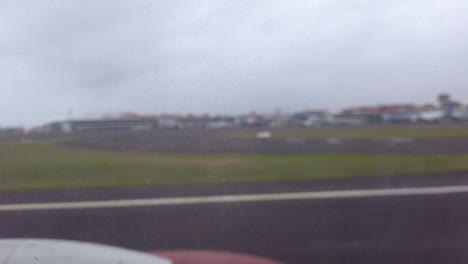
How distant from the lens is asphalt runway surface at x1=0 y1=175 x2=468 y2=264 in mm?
6655

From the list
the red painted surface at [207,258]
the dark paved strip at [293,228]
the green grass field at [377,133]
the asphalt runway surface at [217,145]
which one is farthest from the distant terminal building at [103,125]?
the red painted surface at [207,258]

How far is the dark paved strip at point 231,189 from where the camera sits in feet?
35.1

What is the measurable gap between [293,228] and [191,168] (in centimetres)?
768

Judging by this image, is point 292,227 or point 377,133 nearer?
point 292,227

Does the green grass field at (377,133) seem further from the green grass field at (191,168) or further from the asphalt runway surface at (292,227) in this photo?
the asphalt runway surface at (292,227)

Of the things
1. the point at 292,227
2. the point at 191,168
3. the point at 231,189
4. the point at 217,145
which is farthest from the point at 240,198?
the point at 217,145

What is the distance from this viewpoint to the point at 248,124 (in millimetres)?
30375

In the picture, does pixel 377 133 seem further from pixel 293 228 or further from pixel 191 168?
pixel 293 228

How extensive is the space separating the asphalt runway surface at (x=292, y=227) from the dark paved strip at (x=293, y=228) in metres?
0.01

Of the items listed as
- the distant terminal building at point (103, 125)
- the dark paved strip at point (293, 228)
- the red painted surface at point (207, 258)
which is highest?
the distant terminal building at point (103, 125)

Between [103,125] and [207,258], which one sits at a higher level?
[103,125]

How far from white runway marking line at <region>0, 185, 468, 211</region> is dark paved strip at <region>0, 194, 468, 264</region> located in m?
0.36

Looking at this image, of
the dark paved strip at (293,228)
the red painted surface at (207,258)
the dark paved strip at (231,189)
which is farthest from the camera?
the dark paved strip at (231,189)

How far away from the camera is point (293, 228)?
770 cm
